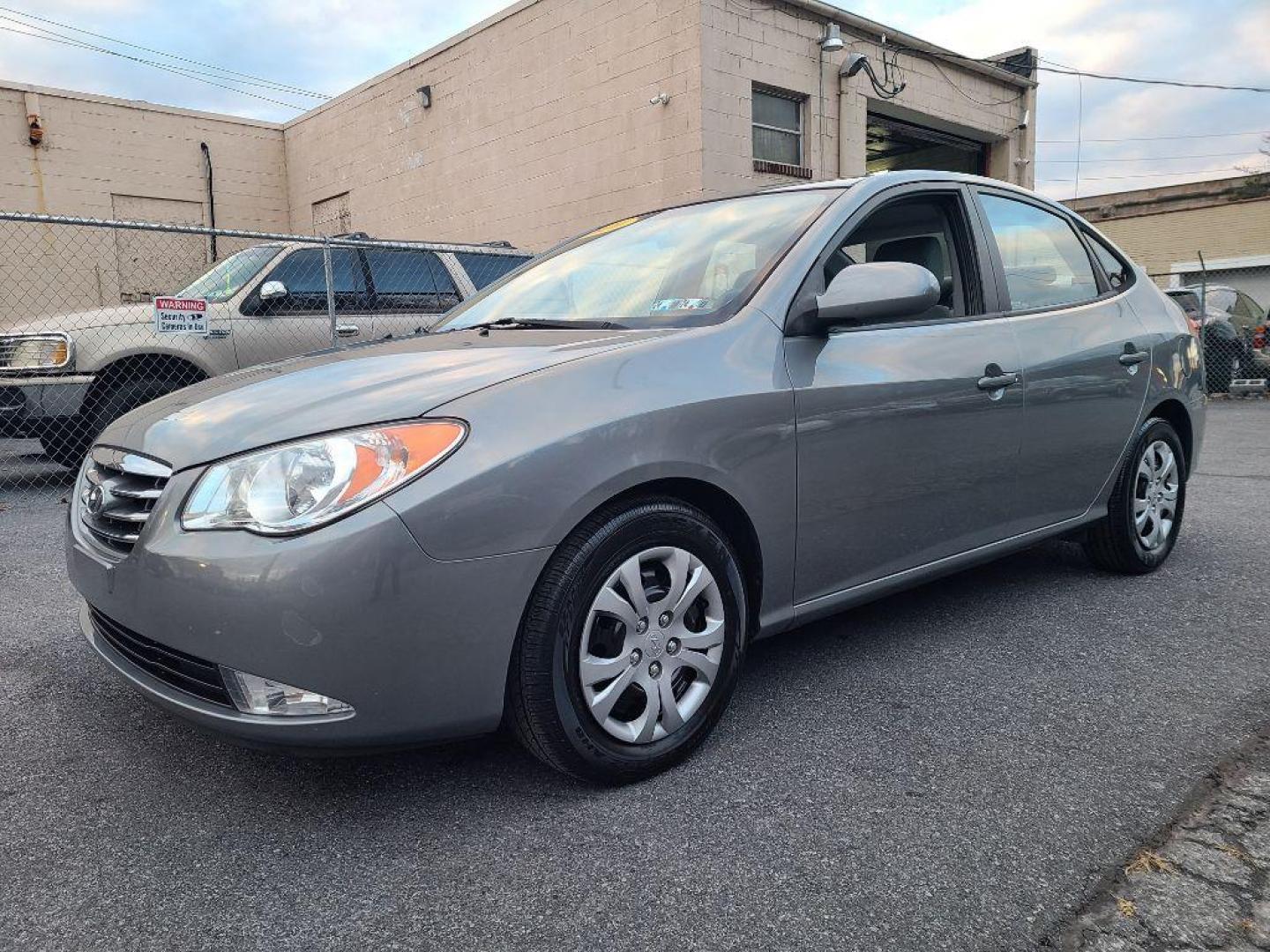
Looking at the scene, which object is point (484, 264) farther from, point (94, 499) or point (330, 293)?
point (94, 499)

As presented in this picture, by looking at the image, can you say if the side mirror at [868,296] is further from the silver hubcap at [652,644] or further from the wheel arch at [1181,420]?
the wheel arch at [1181,420]

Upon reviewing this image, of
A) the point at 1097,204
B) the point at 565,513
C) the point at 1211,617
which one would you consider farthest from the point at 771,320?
the point at 1097,204

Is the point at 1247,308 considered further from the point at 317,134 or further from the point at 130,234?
the point at 130,234

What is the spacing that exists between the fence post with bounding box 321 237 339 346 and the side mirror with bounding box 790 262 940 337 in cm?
500

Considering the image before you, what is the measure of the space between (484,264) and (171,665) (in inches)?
246

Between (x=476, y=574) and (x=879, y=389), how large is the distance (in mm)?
1427

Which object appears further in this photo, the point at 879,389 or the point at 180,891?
the point at 879,389

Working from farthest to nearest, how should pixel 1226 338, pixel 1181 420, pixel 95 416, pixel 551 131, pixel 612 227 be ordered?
pixel 1226 338 → pixel 551 131 → pixel 95 416 → pixel 1181 420 → pixel 612 227

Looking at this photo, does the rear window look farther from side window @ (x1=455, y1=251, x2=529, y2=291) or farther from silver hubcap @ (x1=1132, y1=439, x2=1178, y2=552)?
silver hubcap @ (x1=1132, y1=439, x2=1178, y2=552)

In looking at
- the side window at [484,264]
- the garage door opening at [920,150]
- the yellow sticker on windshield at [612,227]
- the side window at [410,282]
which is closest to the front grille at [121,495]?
the yellow sticker on windshield at [612,227]

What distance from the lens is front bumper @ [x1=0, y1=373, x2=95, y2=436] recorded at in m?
6.16

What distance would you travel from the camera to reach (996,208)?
3.59m

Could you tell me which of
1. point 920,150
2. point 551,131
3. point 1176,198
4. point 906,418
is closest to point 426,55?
point 551,131

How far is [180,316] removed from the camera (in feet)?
21.2
